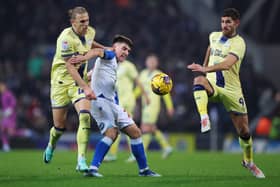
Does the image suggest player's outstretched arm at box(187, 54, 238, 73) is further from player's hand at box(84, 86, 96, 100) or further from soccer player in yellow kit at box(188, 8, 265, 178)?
player's hand at box(84, 86, 96, 100)

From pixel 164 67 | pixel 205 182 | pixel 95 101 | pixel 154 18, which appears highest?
pixel 154 18

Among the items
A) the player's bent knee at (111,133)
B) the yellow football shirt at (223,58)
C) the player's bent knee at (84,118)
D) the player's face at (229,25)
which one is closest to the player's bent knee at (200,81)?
the yellow football shirt at (223,58)

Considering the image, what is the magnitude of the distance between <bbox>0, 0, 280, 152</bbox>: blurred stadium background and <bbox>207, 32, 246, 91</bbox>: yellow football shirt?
1324cm

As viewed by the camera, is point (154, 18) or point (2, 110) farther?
point (154, 18)

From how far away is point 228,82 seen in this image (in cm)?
1285

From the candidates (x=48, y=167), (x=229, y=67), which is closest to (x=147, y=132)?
(x=48, y=167)

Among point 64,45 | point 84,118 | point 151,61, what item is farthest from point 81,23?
point 151,61

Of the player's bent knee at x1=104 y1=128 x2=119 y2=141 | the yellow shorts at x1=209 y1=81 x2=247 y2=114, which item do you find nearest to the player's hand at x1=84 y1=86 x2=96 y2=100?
the player's bent knee at x1=104 y1=128 x2=119 y2=141

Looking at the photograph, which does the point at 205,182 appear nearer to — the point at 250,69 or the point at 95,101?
the point at 95,101

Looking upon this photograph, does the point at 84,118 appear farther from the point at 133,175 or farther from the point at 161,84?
the point at 161,84

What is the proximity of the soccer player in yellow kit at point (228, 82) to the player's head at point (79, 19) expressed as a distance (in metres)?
1.98

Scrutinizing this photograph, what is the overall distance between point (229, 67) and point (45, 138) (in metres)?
14.8

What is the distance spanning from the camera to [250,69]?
28.5m

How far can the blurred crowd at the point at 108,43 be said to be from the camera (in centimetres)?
2736
